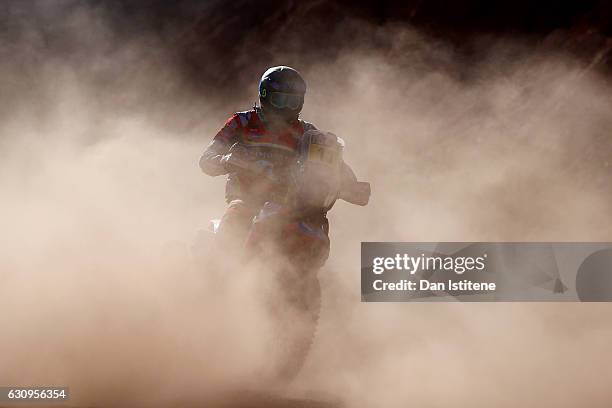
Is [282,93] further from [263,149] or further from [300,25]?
[300,25]

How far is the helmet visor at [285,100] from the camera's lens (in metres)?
7.20

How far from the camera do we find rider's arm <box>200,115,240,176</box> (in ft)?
23.7

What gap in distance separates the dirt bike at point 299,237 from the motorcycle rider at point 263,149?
0.10 metres

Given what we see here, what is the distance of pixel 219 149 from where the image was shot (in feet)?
24.2

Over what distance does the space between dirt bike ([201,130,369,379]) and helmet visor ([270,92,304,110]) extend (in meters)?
0.43

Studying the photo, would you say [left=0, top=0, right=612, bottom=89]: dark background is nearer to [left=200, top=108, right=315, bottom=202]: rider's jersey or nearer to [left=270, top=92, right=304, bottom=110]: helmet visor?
[left=200, top=108, right=315, bottom=202]: rider's jersey

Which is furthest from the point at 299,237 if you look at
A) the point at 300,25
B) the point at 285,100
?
the point at 300,25

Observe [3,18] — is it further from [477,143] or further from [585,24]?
[585,24]

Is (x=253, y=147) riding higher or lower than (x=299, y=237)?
higher

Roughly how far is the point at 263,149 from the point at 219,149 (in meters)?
0.33

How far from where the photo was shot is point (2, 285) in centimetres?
895

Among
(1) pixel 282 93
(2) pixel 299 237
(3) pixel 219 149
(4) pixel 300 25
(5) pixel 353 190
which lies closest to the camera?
(2) pixel 299 237

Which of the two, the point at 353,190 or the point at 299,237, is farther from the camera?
the point at 353,190

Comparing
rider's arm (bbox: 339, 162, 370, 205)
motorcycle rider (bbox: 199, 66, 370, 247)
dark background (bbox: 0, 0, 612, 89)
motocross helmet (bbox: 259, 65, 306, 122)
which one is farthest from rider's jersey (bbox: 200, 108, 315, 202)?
dark background (bbox: 0, 0, 612, 89)
